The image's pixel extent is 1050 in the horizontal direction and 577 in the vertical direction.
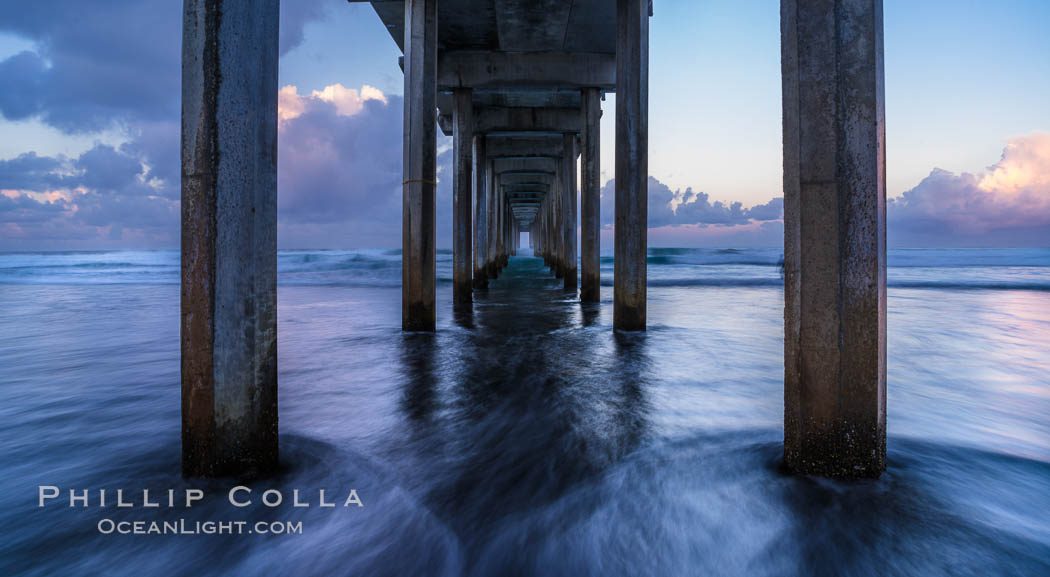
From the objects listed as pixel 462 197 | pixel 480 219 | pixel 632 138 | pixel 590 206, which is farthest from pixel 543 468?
pixel 480 219

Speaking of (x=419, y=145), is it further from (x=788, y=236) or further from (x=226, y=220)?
(x=788, y=236)

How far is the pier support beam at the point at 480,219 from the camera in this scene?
1526 cm

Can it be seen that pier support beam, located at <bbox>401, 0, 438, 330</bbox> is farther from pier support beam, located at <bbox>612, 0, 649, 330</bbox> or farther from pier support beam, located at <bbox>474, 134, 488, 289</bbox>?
pier support beam, located at <bbox>474, 134, 488, 289</bbox>

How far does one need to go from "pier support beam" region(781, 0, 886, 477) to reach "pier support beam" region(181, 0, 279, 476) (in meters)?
2.33

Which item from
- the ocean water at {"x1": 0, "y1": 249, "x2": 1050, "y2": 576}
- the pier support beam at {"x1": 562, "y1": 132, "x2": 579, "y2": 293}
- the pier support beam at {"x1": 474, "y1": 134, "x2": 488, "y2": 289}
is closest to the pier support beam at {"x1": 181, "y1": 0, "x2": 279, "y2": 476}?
the ocean water at {"x1": 0, "y1": 249, "x2": 1050, "y2": 576}

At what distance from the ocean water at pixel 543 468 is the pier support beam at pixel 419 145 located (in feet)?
4.57

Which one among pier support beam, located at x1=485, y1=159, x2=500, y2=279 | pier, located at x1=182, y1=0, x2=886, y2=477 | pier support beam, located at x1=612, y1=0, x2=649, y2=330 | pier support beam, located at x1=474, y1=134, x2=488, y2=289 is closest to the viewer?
pier, located at x1=182, y1=0, x2=886, y2=477

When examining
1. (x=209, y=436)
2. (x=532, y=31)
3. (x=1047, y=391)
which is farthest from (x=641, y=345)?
(x=532, y=31)

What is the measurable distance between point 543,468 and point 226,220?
199cm

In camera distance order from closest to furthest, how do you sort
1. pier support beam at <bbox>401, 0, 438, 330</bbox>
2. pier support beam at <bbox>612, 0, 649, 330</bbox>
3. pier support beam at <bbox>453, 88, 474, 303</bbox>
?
1. pier support beam at <bbox>612, 0, 649, 330</bbox>
2. pier support beam at <bbox>401, 0, 438, 330</bbox>
3. pier support beam at <bbox>453, 88, 474, 303</bbox>

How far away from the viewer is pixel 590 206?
1093 cm

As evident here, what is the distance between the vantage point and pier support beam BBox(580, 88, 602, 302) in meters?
10.9

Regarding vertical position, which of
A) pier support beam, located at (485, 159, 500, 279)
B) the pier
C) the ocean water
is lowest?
the ocean water

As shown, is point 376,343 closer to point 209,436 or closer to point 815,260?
point 209,436
